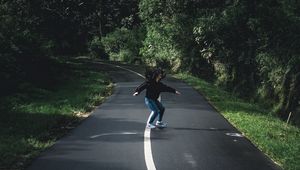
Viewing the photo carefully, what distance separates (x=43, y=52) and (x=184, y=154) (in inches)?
716

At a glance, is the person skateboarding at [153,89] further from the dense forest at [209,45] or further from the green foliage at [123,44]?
the green foliage at [123,44]

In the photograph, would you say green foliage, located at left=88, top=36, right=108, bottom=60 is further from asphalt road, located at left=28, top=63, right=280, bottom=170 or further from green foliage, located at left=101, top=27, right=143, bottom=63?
asphalt road, located at left=28, top=63, right=280, bottom=170

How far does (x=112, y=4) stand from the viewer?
57.2 metres

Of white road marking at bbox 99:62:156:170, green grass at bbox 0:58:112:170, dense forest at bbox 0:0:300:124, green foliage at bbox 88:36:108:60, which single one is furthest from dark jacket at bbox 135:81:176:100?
green foliage at bbox 88:36:108:60

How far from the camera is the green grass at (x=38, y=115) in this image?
11564 mm

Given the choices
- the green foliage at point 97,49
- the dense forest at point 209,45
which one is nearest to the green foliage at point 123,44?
the dense forest at point 209,45

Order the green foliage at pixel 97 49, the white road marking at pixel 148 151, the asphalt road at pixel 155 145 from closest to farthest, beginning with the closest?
the white road marking at pixel 148 151 → the asphalt road at pixel 155 145 → the green foliage at pixel 97 49

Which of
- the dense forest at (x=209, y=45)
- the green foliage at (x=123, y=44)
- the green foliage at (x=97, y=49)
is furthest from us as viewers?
the green foliage at (x=97, y=49)

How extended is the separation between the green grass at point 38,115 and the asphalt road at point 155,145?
1.80ft

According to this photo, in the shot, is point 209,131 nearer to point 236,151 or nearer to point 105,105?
point 236,151

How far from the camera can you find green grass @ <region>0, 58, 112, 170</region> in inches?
455

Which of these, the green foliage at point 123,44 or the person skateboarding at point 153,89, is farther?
the green foliage at point 123,44

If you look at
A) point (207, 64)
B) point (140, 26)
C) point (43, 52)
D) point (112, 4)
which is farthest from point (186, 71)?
point (112, 4)

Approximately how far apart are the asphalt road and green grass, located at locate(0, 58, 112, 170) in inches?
21.6
